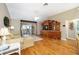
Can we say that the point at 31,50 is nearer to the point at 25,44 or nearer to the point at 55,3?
the point at 25,44

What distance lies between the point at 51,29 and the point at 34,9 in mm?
568

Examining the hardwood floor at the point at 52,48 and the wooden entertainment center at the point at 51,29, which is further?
the wooden entertainment center at the point at 51,29

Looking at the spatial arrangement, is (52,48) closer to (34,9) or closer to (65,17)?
(65,17)

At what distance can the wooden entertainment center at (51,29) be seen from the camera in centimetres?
215

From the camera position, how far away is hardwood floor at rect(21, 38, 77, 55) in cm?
204

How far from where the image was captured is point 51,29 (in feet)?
7.24

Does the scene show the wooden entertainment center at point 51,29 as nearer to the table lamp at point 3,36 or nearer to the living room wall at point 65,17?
the living room wall at point 65,17

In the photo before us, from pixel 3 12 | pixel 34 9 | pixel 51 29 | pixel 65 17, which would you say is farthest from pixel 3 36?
pixel 65 17

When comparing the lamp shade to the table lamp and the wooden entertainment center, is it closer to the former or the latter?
the table lamp

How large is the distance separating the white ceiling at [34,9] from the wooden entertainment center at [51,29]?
0.52ft

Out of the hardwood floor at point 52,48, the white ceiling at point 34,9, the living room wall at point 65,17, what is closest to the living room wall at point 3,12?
the white ceiling at point 34,9

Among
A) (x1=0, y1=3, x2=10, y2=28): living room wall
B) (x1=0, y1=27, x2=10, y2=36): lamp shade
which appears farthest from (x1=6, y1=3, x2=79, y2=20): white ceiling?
(x1=0, y1=27, x2=10, y2=36): lamp shade

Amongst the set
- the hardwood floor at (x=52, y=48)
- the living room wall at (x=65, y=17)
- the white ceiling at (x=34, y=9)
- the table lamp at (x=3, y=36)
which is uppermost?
the white ceiling at (x=34, y=9)
